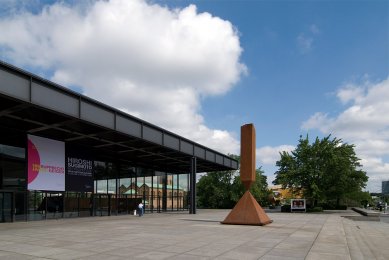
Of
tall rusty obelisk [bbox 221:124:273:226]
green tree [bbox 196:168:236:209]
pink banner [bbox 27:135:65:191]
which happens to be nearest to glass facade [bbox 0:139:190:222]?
pink banner [bbox 27:135:65:191]

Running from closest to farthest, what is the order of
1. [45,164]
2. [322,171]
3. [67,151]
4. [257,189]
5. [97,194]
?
[45,164]
[67,151]
[97,194]
[322,171]
[257,189]

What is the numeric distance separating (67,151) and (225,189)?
41.6 metres

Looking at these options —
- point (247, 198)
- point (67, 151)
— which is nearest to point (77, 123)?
point (67, 151)

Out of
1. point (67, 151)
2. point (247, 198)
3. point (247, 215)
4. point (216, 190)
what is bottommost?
point (216, 190)

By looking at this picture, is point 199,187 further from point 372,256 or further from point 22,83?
point 372,256

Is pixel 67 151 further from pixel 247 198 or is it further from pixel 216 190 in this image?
pixel 216 190

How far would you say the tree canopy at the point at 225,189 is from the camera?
222 feet

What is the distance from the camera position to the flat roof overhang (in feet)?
65.9

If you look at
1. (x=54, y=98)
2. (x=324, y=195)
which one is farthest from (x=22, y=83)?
(x=324, y=195)

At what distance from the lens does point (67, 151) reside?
31.4 meters

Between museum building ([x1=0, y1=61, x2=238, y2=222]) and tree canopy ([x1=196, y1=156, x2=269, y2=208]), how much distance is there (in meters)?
26.2

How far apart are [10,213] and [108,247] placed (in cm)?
1613

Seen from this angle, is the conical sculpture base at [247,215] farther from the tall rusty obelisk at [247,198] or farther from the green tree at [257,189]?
the green tree at [257,189]

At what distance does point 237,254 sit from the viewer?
1130 cm
